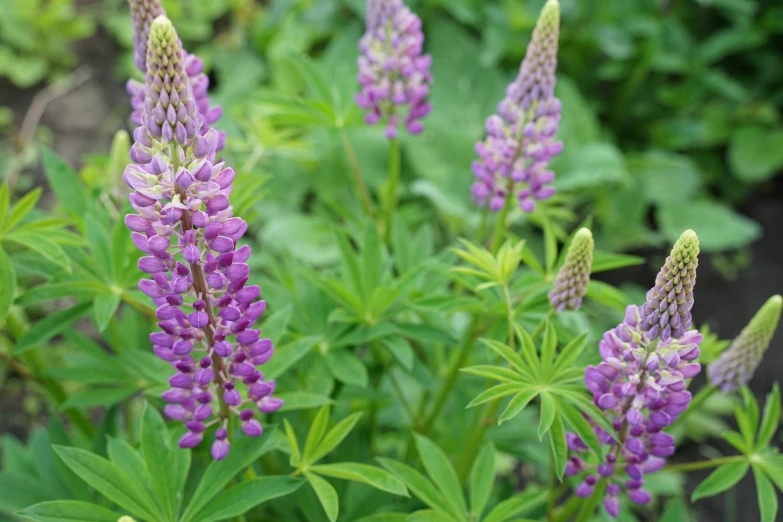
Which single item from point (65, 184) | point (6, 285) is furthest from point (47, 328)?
point (65, 184)

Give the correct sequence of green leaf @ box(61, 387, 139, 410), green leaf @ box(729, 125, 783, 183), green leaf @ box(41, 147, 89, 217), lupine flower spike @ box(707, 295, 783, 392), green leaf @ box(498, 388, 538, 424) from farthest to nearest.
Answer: green leaf @ box(729, 125, 783, 183) → green leaf @ box(41, 147, 89, 217) → green leaf @ box(61, 387, 139, 410) → lupine flower spike @ box(707, 295, 783, 392) → green leaf @ box(498, 388, 538, 424)

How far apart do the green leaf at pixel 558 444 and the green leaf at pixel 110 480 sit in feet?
2.86

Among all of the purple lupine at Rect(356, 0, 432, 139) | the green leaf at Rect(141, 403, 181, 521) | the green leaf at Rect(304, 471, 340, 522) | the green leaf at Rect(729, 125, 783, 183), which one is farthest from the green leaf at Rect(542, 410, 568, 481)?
the green leaf at Rect(729, 125, 783, 183)

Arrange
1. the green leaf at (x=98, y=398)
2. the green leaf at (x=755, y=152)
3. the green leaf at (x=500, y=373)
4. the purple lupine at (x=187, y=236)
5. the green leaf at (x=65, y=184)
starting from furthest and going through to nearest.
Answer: the green leaf at (x=755, y=152) < the green leaf at (x=65, y=184) < the green leaf at (x=98, y=398) < the green leaf at (x=500, y=373) < the purple lupine at (x=187, y=236)

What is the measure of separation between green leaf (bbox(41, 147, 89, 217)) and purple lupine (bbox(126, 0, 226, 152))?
41cm

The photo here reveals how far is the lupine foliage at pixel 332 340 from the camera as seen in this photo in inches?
57.4

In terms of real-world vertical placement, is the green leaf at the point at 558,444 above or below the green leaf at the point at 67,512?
above

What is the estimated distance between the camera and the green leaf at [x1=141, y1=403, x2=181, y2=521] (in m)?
1.68

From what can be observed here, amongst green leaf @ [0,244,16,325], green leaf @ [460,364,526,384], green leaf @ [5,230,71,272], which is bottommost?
green leaf @ [460,364,526,384]

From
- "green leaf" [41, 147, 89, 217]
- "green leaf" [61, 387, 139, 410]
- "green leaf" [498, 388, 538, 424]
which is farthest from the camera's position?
"green leaf" [41, 147, 89, 217]

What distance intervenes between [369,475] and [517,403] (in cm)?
39

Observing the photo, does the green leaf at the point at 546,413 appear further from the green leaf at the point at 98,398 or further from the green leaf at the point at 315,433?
the green leaf at the point at 98,398

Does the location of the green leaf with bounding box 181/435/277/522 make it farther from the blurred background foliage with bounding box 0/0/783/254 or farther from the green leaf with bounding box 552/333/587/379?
the blurred background foliage with bounding box 0/0/783/254

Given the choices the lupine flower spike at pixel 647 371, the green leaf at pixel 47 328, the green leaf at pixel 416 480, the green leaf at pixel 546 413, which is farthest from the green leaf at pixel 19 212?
the lupine flower spike at pixel 647 371
